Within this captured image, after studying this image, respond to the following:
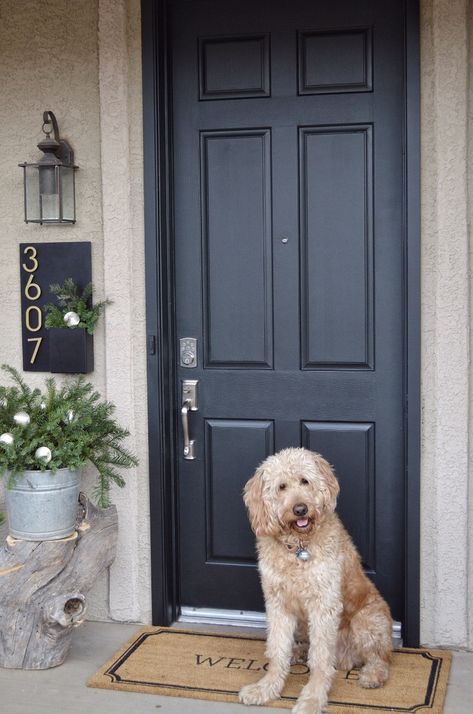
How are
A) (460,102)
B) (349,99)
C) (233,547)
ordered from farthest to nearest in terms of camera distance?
1. (233,547)
2. (349,99)
3. (460,102)

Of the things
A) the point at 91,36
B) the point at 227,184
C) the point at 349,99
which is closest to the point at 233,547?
the point at 227,184

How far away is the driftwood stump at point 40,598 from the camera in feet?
11.9

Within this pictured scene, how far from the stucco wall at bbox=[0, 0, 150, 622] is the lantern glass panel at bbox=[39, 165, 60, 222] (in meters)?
0.08

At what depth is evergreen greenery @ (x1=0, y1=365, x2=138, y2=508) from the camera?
3641 millimetres

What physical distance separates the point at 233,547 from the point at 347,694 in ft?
3.28

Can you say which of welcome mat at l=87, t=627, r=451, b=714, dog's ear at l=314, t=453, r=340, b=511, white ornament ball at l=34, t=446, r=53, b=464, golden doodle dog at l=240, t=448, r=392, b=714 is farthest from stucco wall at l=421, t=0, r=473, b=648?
white ornament ball at l=34, t=446, r=53, b=464

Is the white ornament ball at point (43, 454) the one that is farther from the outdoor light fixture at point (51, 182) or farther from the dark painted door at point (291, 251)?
the outdoor light fixture at point (51, 182)

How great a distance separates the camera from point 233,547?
428 centimetres

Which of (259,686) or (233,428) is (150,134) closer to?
(233,428)

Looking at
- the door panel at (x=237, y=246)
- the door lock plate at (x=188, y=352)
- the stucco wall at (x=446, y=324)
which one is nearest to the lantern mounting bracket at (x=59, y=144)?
the door panel at (x=237, y=246)

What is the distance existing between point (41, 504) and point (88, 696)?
2.54 ft

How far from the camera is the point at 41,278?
4.25 metres

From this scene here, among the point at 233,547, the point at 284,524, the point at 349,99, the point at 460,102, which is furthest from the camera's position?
the point at 233,547

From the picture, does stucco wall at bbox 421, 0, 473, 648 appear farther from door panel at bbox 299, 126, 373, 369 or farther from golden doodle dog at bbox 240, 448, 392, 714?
golden doodle dog at bbox 240, 448, 392, 714
